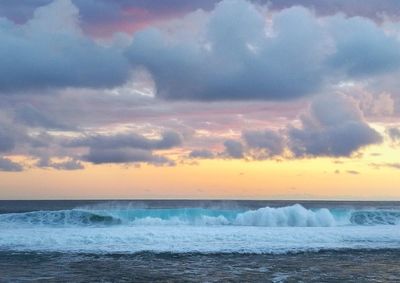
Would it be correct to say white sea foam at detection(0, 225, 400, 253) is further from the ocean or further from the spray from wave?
the spray from wave

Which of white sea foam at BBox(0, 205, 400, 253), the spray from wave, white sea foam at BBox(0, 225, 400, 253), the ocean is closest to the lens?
the ocean

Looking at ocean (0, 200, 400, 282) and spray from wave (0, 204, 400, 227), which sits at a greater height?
spray from wave (0, 204, 400, 227)

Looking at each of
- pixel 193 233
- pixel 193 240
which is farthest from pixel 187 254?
pixel 193 233

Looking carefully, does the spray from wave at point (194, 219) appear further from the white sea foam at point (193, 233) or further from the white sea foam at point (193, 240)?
the white sea foam at point (193, 240)

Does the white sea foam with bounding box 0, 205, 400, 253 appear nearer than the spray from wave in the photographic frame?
Yes

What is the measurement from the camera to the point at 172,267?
19.4 m

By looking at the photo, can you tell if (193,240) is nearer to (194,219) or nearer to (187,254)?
(187,254)

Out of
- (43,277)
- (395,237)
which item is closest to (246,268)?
(43,277)

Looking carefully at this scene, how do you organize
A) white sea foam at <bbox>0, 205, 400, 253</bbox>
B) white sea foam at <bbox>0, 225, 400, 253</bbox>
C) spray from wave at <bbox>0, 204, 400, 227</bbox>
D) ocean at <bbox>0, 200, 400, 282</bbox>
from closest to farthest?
1. ocean at <bbox>0, 200, 400, 282</bbox>
2. white sea foam at <bbox>0, 225, 400, 253</bbox>
3. white sea foam at <bbox>0, 205, 400, 253</bbox>
4. spray from wave at <bbox>0, 204, 400, 227</bbox>

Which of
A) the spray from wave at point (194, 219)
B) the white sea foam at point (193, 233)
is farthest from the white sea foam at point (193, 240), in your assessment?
the spray from wave at point (194, 219)

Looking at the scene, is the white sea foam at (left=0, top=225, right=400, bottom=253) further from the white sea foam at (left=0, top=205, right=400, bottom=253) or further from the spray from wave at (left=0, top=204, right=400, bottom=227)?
the spray from wave at (left=0, top=204, right=400, bottom=227)

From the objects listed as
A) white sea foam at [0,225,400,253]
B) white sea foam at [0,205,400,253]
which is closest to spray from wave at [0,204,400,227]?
white sea foam at [0,205,400,253]

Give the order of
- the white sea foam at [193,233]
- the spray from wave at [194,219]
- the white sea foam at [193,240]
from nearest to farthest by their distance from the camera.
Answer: the white sea foam at [193,240]
the white sea foam at [193,233]
the spray from wave at [194,219]

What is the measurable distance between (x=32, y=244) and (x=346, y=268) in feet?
52.9
